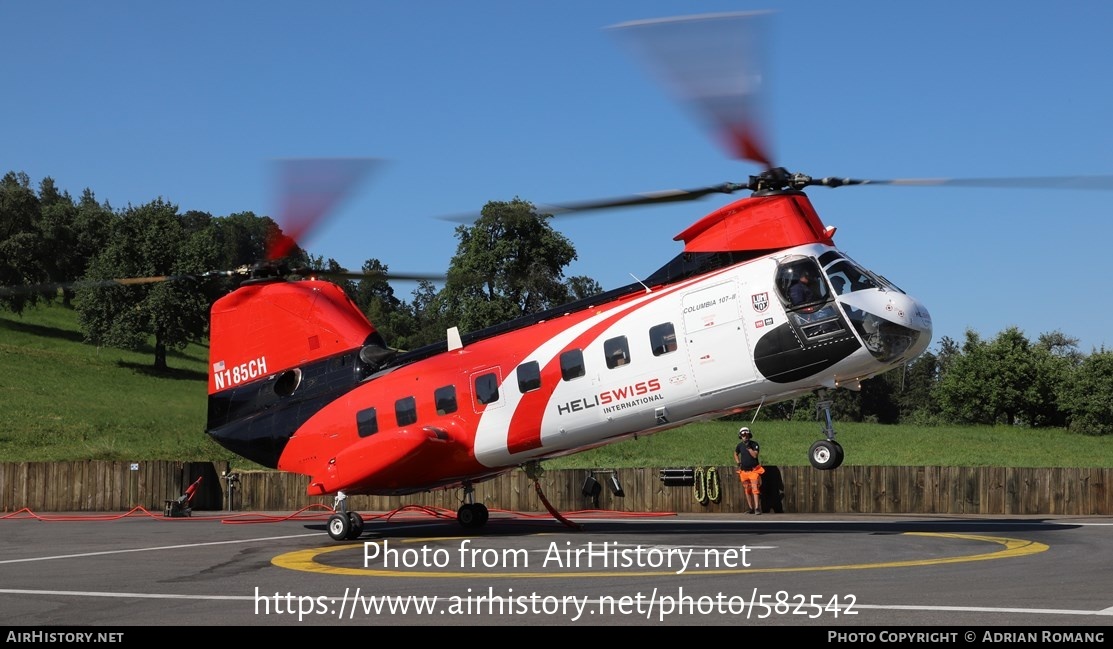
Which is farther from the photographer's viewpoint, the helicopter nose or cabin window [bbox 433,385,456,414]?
cabin window [bbox 433,385,456,414]

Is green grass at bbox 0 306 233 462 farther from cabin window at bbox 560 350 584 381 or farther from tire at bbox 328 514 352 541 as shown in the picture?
cabin window at bbox 560 350 584 381

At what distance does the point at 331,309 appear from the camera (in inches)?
990

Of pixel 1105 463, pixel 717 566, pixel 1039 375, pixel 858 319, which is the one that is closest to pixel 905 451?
pixel 1105 463

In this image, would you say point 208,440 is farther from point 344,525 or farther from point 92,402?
point 344,525

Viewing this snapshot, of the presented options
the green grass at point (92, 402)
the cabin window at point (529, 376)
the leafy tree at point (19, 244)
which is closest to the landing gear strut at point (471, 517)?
the cabin window at point (529, 376)

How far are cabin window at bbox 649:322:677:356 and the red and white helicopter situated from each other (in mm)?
26

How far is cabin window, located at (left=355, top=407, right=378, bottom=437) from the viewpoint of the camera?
23.2 m

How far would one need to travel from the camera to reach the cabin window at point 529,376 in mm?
21469

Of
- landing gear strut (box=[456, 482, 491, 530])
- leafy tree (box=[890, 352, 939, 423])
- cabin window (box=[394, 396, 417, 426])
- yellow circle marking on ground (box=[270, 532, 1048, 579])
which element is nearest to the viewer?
yellow circle marking on ground (box=[270, 532, 1048, 579])

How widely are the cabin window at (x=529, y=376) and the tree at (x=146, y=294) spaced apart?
210 ft

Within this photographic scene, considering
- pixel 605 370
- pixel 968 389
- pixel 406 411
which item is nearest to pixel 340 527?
pixel 406 411

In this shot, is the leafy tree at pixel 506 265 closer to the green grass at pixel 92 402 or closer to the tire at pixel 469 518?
the green grass at pixel 92 402

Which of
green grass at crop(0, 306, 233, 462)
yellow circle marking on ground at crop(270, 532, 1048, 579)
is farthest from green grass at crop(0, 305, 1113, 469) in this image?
yellow circle marking on ground at crop(270, 532, 1048, 579)

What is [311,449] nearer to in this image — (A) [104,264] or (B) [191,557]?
(B) [191,557]
